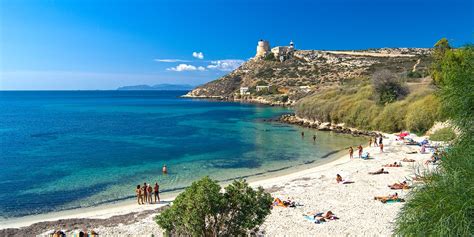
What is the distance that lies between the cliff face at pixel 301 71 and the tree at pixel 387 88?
5480 cm

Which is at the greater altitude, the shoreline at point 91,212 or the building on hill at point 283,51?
the building on hill at point 283,51

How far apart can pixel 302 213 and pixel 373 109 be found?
125ft

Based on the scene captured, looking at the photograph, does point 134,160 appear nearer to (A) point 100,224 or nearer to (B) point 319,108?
(A) point 100,224

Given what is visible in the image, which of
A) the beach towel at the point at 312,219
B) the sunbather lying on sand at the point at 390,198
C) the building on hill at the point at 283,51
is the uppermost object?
the building on hill at the point at 283,51

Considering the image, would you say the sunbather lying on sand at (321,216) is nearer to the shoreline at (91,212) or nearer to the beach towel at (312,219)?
the beach towel at (312,219)

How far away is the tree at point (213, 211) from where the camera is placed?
9750 mm

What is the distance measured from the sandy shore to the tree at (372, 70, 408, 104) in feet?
93.5

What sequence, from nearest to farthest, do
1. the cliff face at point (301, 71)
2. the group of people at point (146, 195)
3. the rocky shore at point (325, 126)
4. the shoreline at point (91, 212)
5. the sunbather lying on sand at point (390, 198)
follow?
the shoreline at point (91, 212) < the sunbather lying on sand at point (390, 198) < the group of people at point (146, 195) < the rocky shore at point (325, 126) < the cliff face at point (301, 71)

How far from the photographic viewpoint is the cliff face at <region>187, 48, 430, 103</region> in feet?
409

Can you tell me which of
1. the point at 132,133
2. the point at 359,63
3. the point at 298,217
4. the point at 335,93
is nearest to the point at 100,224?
the point at 298,217

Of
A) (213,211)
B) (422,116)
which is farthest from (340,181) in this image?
(422,116)

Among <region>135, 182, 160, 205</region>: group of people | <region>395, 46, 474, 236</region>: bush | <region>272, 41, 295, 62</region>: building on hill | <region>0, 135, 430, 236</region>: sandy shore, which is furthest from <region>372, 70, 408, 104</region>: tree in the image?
<region>272, 41, 295, 62</region>: building on hill

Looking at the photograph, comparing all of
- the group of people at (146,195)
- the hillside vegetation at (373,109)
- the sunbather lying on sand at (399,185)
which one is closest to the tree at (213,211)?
the group of people at (146,195)

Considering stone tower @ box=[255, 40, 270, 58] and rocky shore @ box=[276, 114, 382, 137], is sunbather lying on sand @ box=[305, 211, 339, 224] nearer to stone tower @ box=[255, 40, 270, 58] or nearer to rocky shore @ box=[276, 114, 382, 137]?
rocky shore @ box=[276, 114, 382, 137]
